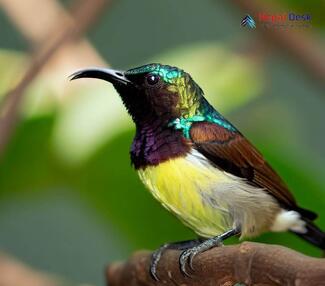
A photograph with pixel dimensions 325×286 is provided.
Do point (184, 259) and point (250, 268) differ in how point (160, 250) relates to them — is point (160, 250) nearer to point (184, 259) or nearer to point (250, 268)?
point (184, 259)

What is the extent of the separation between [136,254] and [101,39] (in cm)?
198

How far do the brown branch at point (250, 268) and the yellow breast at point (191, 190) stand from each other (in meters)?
0.08

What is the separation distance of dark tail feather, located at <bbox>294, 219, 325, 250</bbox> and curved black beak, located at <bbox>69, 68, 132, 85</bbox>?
18.1 inches

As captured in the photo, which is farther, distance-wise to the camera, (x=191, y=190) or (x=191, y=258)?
(x=191, y=190)

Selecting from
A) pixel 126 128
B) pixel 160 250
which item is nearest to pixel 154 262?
pixel 160 250

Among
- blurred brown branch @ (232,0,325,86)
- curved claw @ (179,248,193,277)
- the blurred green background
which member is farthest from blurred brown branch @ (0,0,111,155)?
curved claw @ (179,248,193,277)

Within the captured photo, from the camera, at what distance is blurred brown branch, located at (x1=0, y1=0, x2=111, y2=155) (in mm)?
1595

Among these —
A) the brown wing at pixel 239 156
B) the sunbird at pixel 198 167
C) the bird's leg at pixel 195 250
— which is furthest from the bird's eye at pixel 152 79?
the bird's leg at pixel 195 250

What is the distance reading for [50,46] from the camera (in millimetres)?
1729

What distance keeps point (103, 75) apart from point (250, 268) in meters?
0.33

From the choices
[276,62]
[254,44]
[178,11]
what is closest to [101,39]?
[276,62]

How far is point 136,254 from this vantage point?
4.79 ft

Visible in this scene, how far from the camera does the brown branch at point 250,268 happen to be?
919 millimetres

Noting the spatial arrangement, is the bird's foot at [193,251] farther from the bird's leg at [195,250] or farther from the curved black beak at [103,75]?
the curved black beak at [103,75]
